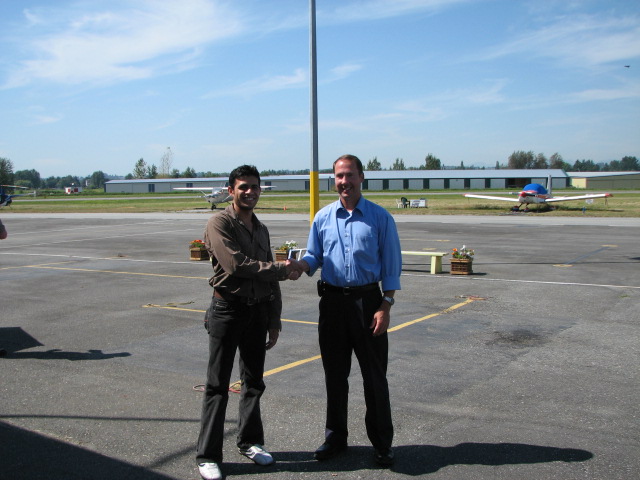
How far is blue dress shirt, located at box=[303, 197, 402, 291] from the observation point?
468 centimetres

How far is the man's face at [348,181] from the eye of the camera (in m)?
4.72

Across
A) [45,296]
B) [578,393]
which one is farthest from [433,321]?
[45,296]

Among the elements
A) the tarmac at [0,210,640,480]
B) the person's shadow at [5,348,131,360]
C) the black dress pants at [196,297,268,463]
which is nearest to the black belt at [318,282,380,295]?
the black dress pants at [196,297,268,463]

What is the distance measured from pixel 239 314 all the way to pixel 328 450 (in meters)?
1.23

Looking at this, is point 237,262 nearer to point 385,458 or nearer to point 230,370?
point 230,370

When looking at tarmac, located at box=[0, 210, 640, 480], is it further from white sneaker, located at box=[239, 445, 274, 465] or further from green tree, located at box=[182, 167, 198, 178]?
green tree, located at box=[182, 167, 198, 178]

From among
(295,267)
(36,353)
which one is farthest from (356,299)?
(36,353)

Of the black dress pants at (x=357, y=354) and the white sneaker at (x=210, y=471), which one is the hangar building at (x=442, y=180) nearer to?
the black dress pants at (x=357, y=354)

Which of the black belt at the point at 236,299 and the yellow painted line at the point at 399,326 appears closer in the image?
the black belt at the point at 236,299

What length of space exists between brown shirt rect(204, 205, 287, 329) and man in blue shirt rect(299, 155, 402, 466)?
0.34 meters

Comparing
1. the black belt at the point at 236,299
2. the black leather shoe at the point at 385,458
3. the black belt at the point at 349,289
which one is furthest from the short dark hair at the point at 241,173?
the black leather shoe at the point at 385,458

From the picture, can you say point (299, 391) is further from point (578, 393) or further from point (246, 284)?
point (578, 393)

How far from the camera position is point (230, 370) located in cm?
461

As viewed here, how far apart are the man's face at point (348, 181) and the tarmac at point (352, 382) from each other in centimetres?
197
